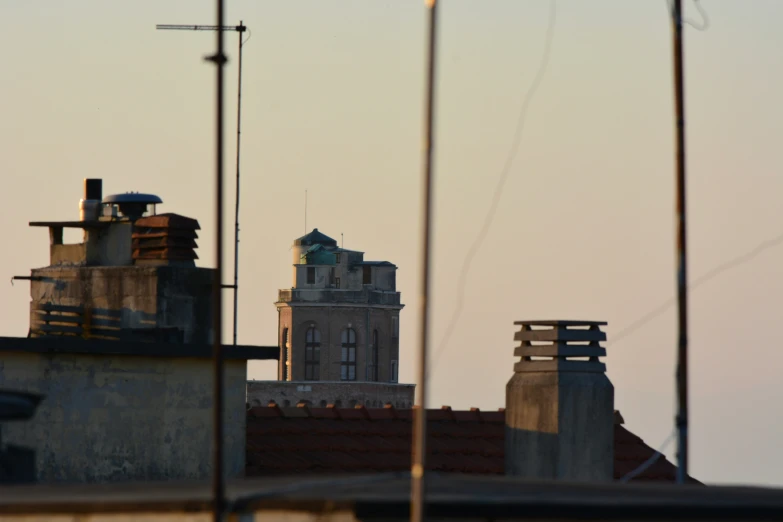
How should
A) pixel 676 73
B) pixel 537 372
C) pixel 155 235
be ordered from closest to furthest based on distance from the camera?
pixel 676 73 → pixel 537 372 → pixel 155 235

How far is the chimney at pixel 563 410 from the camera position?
23.7 m

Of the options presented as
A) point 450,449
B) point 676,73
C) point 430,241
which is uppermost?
point 676,73

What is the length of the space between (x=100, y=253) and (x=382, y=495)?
17741mm

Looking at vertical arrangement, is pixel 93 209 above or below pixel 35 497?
above

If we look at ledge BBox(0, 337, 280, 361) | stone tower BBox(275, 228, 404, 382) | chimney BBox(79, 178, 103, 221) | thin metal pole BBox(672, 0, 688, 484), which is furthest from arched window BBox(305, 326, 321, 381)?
thin metal pole BBox(672, 0, 688, 484)

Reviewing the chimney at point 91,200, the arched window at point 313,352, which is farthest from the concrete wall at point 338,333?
the chimney at point 91,200

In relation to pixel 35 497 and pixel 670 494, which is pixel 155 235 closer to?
pixel 35 497

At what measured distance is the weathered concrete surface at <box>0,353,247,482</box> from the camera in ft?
74.4

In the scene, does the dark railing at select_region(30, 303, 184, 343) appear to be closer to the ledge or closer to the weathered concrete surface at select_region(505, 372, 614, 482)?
the ledge

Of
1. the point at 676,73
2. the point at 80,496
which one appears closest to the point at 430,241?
the point at 80,496

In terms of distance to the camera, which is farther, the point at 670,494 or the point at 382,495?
the point at 670,494

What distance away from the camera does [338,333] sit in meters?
161

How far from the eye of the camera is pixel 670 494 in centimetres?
1409

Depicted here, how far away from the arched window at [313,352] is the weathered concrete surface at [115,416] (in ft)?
451
